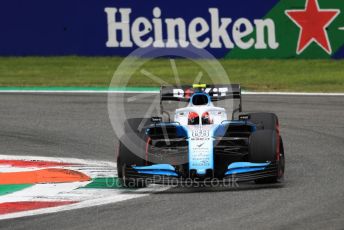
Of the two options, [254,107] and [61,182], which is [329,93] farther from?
[61,182]

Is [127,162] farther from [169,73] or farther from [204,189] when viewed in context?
[169,73]

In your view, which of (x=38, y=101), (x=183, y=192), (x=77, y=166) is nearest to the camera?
(x=183, y=192)

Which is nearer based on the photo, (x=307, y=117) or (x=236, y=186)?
(x=236, y=186)

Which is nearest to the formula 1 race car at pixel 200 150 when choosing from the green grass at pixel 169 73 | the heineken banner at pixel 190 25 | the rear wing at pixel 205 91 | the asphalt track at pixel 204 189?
the asphalt track at pixel 204 189

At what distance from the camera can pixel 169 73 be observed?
2306 cm

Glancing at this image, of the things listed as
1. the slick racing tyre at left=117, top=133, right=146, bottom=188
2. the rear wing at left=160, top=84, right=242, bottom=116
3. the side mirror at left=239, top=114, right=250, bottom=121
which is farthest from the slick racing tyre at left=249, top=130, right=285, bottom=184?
the rear wing at left=160, top=84, right=242, bottom=116

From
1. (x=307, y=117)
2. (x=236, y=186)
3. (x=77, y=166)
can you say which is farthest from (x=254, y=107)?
(x=236, y=186)

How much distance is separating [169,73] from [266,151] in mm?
12438

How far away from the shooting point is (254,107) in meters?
18.2

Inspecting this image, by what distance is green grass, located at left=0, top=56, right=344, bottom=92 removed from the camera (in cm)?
2183

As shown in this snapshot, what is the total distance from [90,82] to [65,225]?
13.4m

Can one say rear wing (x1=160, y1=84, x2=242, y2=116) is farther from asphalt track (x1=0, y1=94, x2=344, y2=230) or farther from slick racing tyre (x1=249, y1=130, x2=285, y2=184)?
slick racing tyre (x1=249, y1=130, x2=285, y2=184)

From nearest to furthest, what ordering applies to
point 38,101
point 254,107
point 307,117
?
point 307,117 < point 254,107 < point 38,101

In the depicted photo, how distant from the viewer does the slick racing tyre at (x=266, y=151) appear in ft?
35.2
